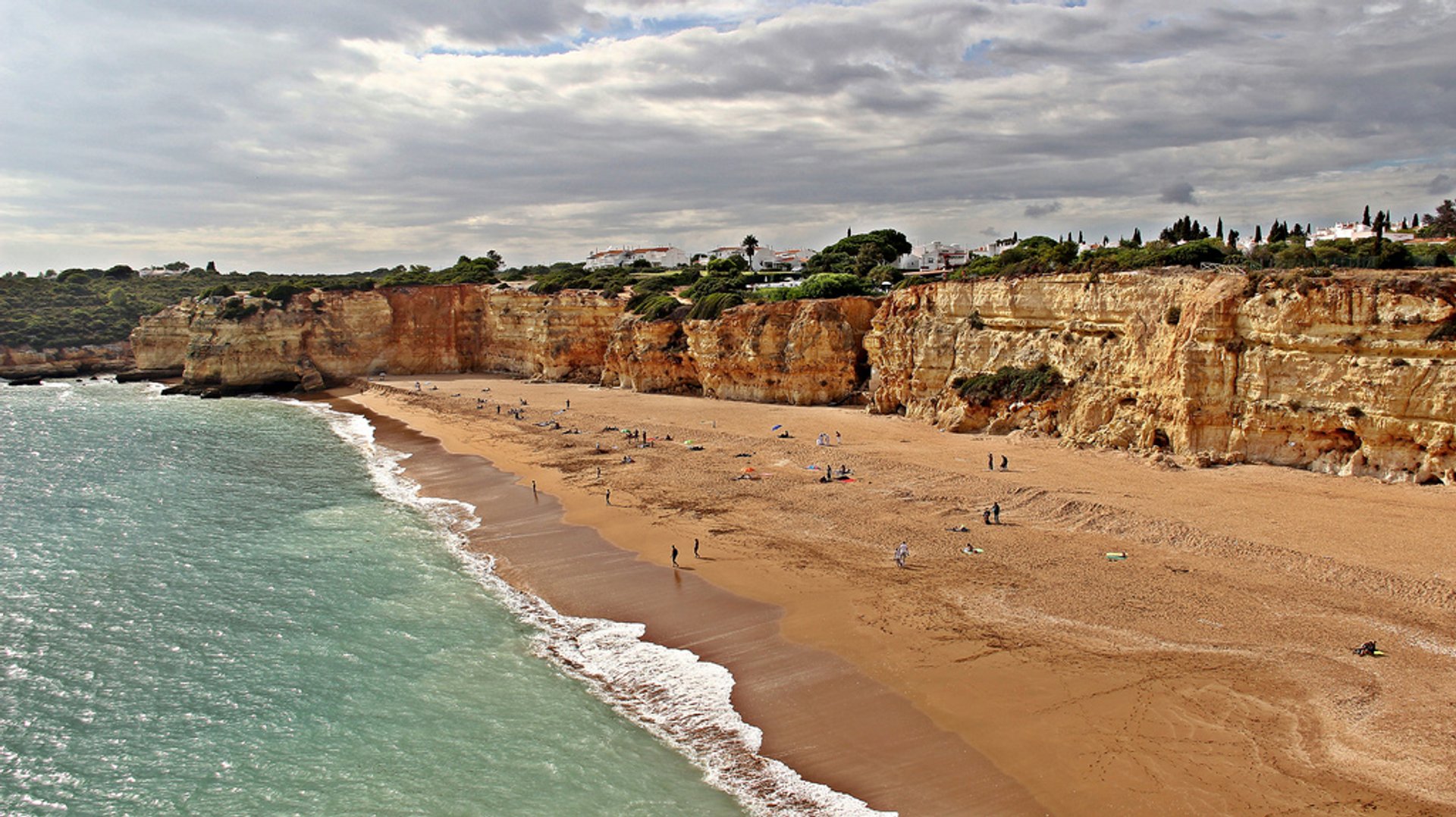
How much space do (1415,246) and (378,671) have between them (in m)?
40.2

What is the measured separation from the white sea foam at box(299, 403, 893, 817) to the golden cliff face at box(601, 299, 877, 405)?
2357 centimetres

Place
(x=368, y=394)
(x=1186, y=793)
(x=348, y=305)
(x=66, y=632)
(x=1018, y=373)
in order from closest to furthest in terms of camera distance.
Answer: (x=1186, y=793) < (x=66, y=632) < (x=1018, y=373) < (x=368, y=394) < (x=348, y=305)

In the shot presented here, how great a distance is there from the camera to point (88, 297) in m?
81.0

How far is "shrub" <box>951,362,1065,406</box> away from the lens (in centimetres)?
3028

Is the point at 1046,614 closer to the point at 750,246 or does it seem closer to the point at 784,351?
the point at 784,351

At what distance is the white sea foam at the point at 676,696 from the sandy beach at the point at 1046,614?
322 millimetres

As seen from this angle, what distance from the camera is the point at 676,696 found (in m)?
13.6

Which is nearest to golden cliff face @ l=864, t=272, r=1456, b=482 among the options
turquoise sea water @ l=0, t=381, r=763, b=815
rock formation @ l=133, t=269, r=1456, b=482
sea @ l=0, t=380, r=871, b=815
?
rock formation @ l=133, t=269, r=1456, b=482

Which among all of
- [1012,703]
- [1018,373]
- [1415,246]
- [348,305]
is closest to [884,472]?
[1018,373]

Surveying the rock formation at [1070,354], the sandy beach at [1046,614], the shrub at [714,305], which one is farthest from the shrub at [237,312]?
the sandy beach at [1046,614]

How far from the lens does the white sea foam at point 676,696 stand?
10867 mm

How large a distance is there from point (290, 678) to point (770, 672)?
8.65 meters

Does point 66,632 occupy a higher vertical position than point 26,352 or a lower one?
lower

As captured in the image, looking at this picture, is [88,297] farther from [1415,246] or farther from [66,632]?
[1415,246]
